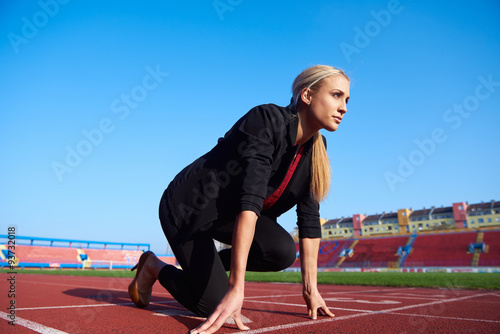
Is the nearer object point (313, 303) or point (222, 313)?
point (222, 313)

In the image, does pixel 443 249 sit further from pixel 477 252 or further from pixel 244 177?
pixel 244 177

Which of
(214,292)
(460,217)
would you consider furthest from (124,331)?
(460,217)

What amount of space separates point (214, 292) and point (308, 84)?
1721 millimetres

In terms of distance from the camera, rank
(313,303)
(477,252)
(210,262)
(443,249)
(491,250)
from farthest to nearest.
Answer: (443,249) → (477,252) → (491,250) → (313,303) → (210,262)

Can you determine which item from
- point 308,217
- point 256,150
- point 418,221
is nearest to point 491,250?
point 418,221

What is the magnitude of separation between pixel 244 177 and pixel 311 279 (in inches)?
50.3

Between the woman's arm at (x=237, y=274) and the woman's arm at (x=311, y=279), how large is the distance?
3.08ft

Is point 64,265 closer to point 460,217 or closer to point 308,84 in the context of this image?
point 308,84

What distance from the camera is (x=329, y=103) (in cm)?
224

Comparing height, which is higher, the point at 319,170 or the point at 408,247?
the point at 319,170

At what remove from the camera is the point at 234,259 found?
1781 millimetres

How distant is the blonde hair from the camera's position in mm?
2307

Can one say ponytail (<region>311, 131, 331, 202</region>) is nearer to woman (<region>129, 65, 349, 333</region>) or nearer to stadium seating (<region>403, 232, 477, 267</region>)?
woman (<region>129, 65, 349, 333</region>)

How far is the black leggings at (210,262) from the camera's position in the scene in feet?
7.93
